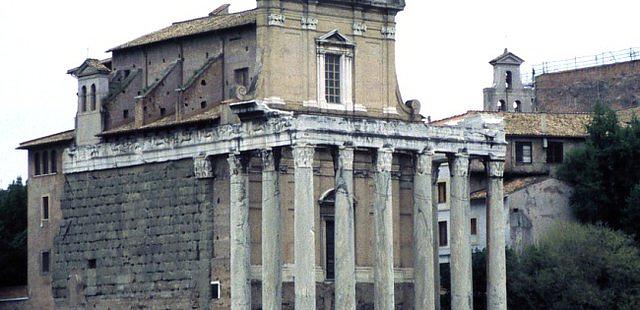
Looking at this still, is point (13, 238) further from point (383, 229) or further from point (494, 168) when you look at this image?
point (383, 229)

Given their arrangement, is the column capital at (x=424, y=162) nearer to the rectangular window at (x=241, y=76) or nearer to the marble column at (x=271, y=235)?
the marble column at (x=271, y=235)

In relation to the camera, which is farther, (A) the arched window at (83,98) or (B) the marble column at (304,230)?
(A) the arched window at (83,98)

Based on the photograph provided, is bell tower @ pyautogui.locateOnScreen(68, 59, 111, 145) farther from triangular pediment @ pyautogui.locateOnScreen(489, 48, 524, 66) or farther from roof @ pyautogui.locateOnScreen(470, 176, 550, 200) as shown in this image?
triangular pediment @ pyautogui.locateOnScreen(489, 48, 524, 66)

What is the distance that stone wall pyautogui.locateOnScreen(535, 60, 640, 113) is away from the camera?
84812mm

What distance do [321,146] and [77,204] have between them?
37.8ft

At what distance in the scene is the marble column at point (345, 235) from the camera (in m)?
56.9

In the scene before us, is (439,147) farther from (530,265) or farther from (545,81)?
(545,81)

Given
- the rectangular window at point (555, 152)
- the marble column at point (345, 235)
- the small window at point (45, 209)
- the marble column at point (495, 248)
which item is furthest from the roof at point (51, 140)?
the rectangular window at point (555, 152)

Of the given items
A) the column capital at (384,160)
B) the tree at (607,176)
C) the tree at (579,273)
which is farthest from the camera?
the tree at (607,176)

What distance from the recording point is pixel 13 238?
79375mm

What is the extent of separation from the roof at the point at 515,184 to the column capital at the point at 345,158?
13.0 meters

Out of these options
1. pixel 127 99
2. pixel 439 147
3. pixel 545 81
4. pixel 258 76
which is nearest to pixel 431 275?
pixel 439 147

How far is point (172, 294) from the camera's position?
200ft

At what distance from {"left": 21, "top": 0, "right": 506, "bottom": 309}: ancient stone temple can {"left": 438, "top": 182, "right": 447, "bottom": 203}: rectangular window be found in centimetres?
843
